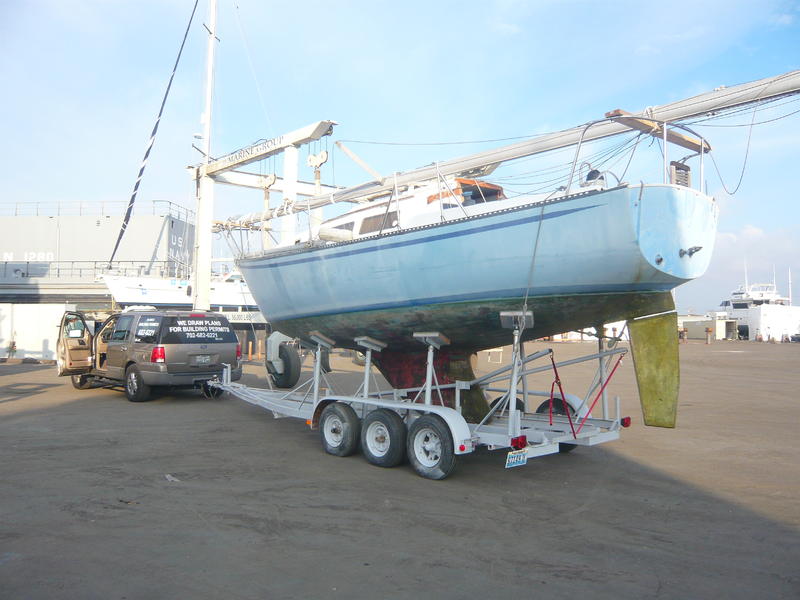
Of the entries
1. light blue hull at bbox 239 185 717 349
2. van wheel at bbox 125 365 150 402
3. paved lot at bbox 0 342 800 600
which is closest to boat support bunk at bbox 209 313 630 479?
paved lot at bbox 0 342 800 600

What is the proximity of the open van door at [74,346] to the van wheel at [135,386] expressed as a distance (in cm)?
179

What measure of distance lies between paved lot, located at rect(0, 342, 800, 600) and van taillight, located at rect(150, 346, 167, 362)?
223 centimetres

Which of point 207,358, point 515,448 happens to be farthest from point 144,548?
point 207,358

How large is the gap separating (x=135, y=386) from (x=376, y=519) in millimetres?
8375

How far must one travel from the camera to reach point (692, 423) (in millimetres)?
10320

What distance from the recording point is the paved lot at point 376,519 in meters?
3.87

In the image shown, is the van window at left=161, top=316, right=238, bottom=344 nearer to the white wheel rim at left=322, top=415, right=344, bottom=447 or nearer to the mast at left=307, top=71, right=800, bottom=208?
the mast at left=307, top=71, right=800, bottom=208

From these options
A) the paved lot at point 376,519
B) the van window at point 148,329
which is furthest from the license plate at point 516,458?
the van window at point 148,329

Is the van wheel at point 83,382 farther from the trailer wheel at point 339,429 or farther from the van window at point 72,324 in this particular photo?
the trailer wheel at point 339,429

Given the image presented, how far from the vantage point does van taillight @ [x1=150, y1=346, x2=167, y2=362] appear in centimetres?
1143

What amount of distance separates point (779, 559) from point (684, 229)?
2.97 m

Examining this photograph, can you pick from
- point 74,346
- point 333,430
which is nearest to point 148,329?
point 74,346

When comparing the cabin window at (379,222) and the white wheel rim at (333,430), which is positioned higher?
the cabin window at (379,222)

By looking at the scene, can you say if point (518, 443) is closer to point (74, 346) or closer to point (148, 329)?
point (148, 329)
